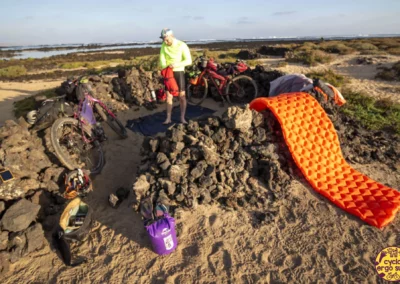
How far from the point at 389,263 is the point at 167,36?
5.80 metres

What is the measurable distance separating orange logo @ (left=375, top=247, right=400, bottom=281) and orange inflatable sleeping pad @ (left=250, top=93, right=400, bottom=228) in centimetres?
41

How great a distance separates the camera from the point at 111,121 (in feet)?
20.4

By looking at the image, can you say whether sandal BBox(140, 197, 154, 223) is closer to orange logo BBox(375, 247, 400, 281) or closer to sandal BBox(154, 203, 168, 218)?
sandal BBox(154, 203, 168, 218)

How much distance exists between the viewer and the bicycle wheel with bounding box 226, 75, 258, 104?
8.18 metres

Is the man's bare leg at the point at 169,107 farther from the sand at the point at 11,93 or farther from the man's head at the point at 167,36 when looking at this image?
the sand at the point at 11,93

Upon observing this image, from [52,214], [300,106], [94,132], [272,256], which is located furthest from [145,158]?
[300,106]

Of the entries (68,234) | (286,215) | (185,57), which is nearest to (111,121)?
(185,57)

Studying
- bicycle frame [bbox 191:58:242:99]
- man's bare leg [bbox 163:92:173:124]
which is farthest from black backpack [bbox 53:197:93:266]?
bicycle frame [bbox 191:58:242:99]

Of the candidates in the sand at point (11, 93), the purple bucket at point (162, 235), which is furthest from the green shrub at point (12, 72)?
the purple bucket at point (162, 235)

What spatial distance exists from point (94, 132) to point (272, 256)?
170 inches

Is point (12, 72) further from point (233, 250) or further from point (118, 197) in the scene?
point (233, 250)

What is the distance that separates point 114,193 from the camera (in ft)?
15.4

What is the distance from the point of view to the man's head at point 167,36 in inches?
224

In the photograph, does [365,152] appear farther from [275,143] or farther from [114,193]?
[114,193]
